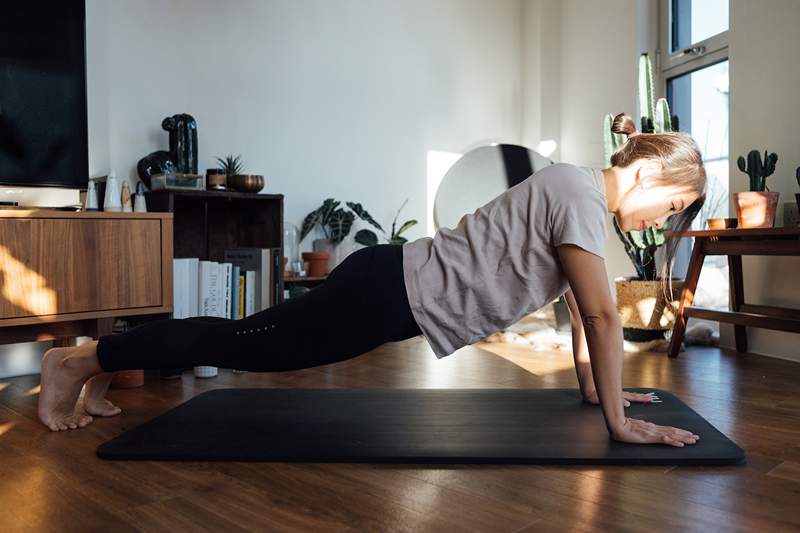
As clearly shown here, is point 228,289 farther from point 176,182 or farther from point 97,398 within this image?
point 97,398

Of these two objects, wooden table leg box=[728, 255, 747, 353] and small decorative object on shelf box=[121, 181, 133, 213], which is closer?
small decorative object on shelf box=[121, 181, 133, 213]

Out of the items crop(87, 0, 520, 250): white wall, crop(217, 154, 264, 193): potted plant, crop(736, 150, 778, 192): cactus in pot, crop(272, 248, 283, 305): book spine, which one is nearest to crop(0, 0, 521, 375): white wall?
crop(87, 0, 520, 250): white wall

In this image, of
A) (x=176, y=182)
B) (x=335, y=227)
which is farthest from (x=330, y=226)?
(x=176, y=182)

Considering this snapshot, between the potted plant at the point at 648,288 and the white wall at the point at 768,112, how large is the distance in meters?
0.29

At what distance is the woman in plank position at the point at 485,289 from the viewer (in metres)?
1.46

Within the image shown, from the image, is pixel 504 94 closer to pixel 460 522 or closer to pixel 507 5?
pixel 507 5

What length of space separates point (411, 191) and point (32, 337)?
7.02ft

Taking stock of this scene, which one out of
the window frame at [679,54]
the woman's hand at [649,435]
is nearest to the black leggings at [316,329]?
the woman's hand at [649,435]

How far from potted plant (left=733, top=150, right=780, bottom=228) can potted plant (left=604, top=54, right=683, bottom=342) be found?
414 millimetres

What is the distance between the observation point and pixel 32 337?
222cm

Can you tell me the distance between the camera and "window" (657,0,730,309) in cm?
327

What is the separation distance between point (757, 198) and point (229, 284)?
6.57ft

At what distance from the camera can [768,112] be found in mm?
2867

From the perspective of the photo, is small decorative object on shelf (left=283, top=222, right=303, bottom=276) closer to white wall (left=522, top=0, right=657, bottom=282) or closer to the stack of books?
the stack of books
